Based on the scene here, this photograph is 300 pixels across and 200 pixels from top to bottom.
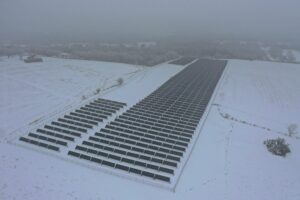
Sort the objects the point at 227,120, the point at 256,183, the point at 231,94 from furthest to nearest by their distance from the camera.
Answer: the point at 231,94 → the point at 227,120 → the point at 256,183

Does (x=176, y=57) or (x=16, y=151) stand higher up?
(x=16, y=151)

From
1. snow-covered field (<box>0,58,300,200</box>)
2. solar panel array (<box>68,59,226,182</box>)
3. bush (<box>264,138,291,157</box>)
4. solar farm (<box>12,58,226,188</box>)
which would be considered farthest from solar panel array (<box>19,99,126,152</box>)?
bush (<box>264,138,291,157</box>)

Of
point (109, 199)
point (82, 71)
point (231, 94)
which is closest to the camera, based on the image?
point (109, 199)

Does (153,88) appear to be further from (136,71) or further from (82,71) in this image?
(82,71)

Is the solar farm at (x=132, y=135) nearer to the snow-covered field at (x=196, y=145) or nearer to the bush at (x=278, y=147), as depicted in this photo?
the snow-covered field at (x=196, y=145)

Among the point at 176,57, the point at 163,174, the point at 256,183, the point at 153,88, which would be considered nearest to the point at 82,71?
the point at 153,88

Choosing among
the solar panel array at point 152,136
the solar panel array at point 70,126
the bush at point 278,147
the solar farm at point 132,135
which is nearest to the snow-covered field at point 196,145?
the bush at point 278,147
